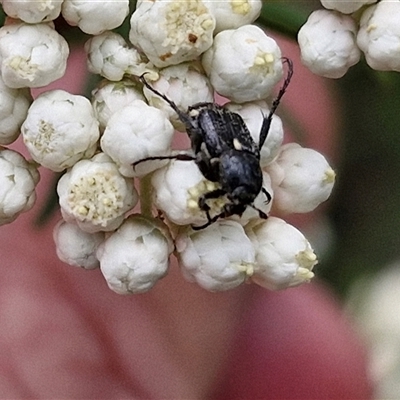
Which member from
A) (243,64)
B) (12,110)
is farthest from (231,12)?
(12,110)

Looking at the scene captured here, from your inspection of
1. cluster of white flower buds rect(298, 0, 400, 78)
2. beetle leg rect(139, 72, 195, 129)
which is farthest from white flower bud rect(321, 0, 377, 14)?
beetle leg rect(139, 72, 195, 129)

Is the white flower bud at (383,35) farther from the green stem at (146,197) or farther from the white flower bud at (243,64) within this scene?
the green stem at (146,197)

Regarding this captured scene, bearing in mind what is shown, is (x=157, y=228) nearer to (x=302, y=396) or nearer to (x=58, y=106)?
(x=58, y=106)

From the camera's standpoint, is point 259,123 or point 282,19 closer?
point 259,123

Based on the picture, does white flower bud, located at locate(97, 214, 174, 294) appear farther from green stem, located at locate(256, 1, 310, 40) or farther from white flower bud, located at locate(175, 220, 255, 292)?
green stem, located at locate(256, 1, 310, 40)

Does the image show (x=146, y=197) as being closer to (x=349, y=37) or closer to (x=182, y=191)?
(x=182, y=191)
